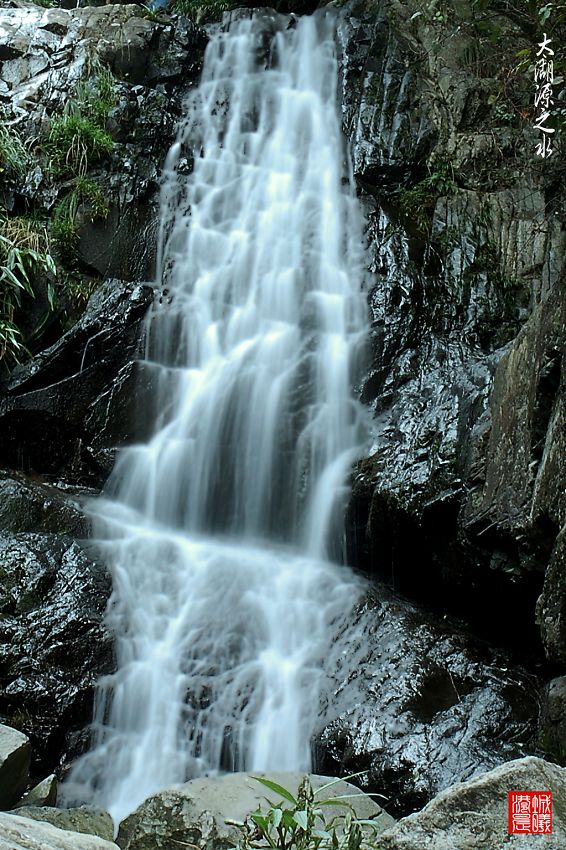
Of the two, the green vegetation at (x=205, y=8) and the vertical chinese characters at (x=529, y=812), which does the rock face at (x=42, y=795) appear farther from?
the green vegetation at (x=205, y=8)

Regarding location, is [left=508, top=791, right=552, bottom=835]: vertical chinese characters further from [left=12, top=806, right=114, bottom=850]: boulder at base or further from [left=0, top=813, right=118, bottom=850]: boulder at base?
[left=12, top=806, right=114, bottom=850]: boulder at base

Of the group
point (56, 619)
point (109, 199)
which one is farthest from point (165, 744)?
point (109, 199)

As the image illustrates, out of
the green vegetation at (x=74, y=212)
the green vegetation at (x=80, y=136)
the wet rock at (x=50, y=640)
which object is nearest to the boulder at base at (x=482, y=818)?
the wet rock at (x=50, y=640)

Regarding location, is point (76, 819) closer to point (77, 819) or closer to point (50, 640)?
point (77, 819)

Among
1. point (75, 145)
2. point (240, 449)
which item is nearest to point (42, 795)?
point (240, 449)

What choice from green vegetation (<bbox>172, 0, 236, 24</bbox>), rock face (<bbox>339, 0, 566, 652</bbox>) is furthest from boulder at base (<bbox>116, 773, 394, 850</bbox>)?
green vegetation (<bbox>172, 0, 236, 24</bbox>)

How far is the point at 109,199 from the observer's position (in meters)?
7.68

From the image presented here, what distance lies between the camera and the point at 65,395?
21.9ft

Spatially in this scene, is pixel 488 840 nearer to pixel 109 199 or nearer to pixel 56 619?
pixel 56 619

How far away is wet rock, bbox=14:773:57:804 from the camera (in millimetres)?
3803

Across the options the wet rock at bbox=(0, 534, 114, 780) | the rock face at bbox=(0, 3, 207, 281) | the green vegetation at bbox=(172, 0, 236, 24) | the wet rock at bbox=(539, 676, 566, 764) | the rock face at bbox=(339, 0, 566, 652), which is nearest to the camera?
the wet rock at bbox=(539, 676, 566, 764)

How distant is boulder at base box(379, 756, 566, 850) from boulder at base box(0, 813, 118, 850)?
2.88ft

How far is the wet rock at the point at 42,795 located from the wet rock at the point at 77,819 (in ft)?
0.36

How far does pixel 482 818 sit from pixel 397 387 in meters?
4.33
